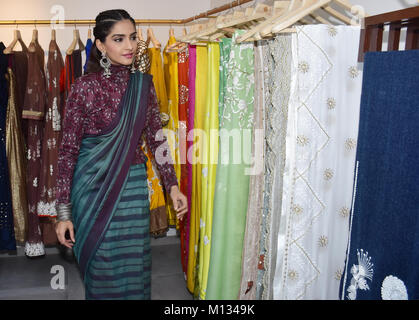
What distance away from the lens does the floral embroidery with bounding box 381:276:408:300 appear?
2.99 ft

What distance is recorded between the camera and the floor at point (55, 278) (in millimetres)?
2291

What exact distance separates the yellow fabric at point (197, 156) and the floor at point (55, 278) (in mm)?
456

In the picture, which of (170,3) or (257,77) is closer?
(257,77)

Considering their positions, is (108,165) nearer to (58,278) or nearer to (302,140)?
(302,140)

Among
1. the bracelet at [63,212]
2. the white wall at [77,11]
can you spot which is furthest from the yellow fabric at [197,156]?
the white wall at [77,11]

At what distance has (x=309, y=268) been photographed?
1.19m

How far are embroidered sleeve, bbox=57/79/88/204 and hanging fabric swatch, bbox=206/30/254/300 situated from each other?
0.56m

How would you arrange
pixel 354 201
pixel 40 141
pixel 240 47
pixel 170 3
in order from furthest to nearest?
pixel 170 3 < pixel 40 141 < pixel 240 47 < pixel 354 201

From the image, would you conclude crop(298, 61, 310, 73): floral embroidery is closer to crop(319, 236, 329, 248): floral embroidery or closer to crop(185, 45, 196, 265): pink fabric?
crop(319, 236, 329, 248): floral embroidery

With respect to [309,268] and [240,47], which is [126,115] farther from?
[309,268]

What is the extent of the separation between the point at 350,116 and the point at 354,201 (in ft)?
0.87
